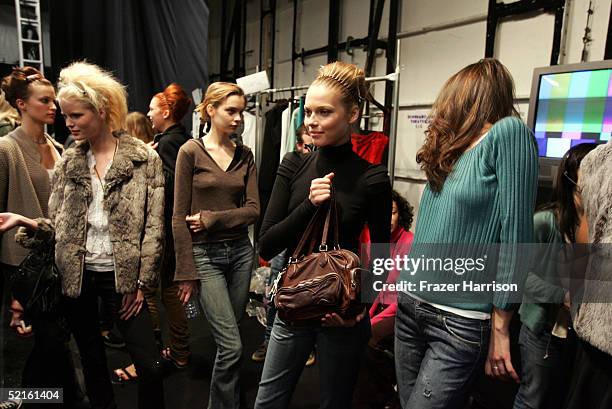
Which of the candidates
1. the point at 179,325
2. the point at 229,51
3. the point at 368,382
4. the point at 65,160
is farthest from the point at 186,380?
the point at 229,51

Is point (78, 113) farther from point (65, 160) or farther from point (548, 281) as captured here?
point (548, 281)

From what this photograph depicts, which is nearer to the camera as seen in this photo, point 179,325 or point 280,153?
point 179,325

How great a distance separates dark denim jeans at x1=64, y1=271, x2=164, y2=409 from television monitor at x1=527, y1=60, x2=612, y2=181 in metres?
2.03

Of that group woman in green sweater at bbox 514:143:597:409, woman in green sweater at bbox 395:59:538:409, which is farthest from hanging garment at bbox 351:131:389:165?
woman in green sweater at bbox 395:59:538:409

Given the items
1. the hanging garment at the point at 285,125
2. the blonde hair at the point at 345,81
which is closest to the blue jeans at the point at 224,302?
the blonde hair at the point at 345,81

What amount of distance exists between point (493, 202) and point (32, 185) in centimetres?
198

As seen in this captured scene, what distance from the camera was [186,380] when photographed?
93.8 inches

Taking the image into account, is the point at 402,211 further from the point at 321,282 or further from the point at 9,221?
the point at 9,221

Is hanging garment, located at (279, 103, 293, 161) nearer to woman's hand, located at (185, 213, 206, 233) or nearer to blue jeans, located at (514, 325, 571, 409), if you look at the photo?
woman's hand, located at (185, 213, 206, 233)

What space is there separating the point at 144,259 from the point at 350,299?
93 centimetres

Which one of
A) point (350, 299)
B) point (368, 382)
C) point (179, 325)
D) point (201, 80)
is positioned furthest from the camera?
point (201, 80)

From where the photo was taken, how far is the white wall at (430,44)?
2438 millimetres

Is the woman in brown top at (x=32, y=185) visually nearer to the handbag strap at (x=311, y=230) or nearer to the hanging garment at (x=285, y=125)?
the handbag strap at (x=311, y=230)

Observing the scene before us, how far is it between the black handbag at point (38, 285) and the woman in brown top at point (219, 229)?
18.4 inches
